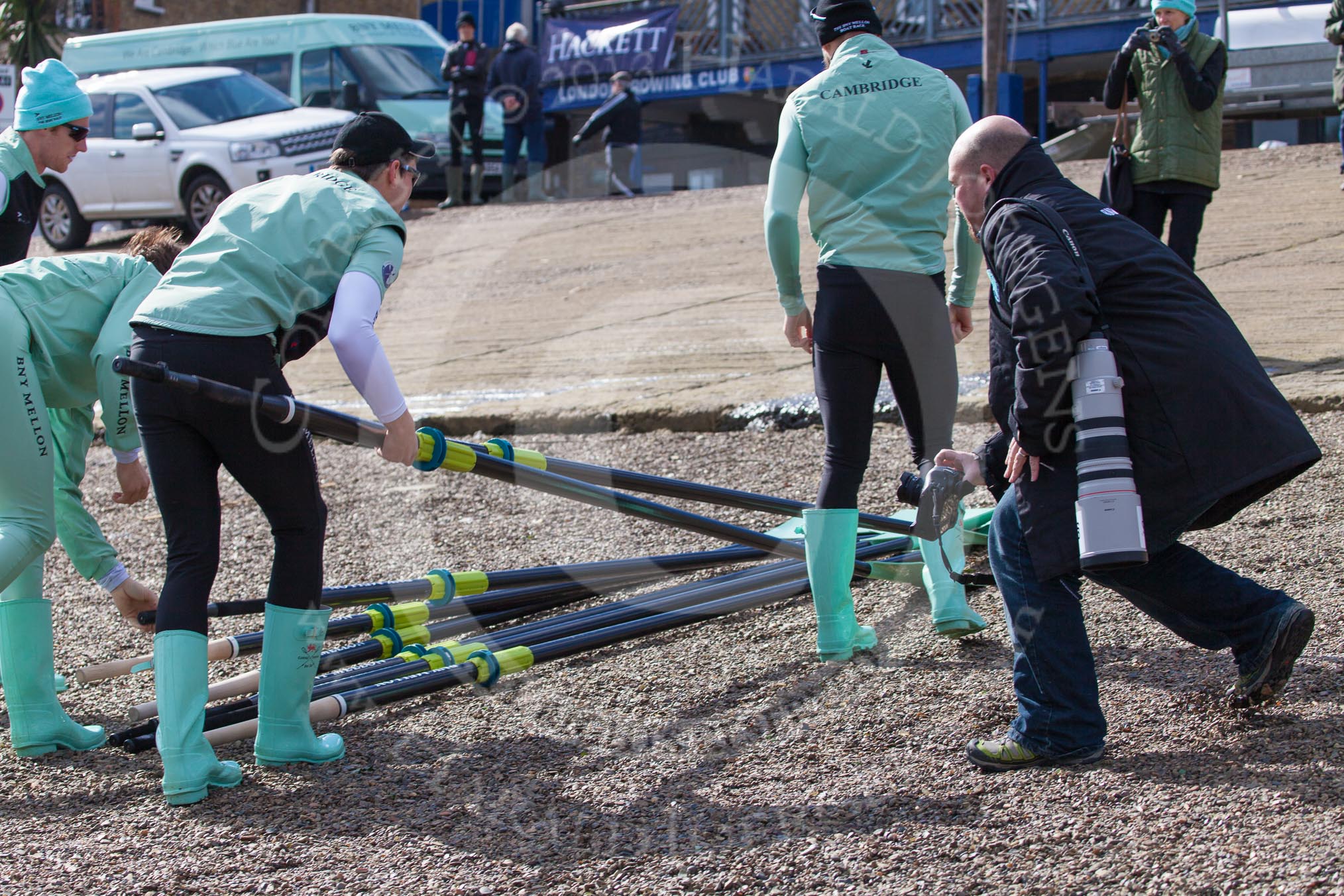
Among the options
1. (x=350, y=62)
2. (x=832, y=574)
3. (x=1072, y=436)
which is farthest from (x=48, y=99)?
(x=350, y=62)

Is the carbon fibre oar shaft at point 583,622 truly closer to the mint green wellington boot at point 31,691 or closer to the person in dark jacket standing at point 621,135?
the mint green wellington boot at point 31,691

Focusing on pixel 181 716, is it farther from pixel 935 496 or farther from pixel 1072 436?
pixel 1072 436

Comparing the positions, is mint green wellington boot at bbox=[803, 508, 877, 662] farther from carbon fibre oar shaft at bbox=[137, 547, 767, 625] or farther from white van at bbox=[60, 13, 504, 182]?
white van at bbox=[60, 13, 504, 182]

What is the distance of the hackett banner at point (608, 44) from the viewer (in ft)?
59.3

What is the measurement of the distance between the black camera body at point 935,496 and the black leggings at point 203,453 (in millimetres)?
1543

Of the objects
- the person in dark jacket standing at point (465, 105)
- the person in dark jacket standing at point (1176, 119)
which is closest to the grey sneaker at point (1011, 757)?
the person in dark jacket standing at point (1176, 119)

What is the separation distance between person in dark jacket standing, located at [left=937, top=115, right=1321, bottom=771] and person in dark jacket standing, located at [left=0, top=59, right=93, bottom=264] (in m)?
2.77

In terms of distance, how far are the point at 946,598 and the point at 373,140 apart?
2063 mm

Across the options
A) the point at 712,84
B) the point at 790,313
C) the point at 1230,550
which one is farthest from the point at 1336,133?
the point at 790,313

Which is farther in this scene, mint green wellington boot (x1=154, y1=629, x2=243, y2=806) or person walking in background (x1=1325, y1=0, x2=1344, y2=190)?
person walking in background (x1=1325, y1=0, x2=1344, y2=190)

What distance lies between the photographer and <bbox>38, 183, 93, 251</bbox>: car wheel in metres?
15.9

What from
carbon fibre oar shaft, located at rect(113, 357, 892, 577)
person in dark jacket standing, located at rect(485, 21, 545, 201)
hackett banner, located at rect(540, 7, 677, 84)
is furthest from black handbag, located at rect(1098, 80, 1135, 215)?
hackett banner, located at rect(540, 7, 677, 84)

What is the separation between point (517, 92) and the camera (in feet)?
49.3

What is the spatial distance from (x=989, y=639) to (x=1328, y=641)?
918 mm
